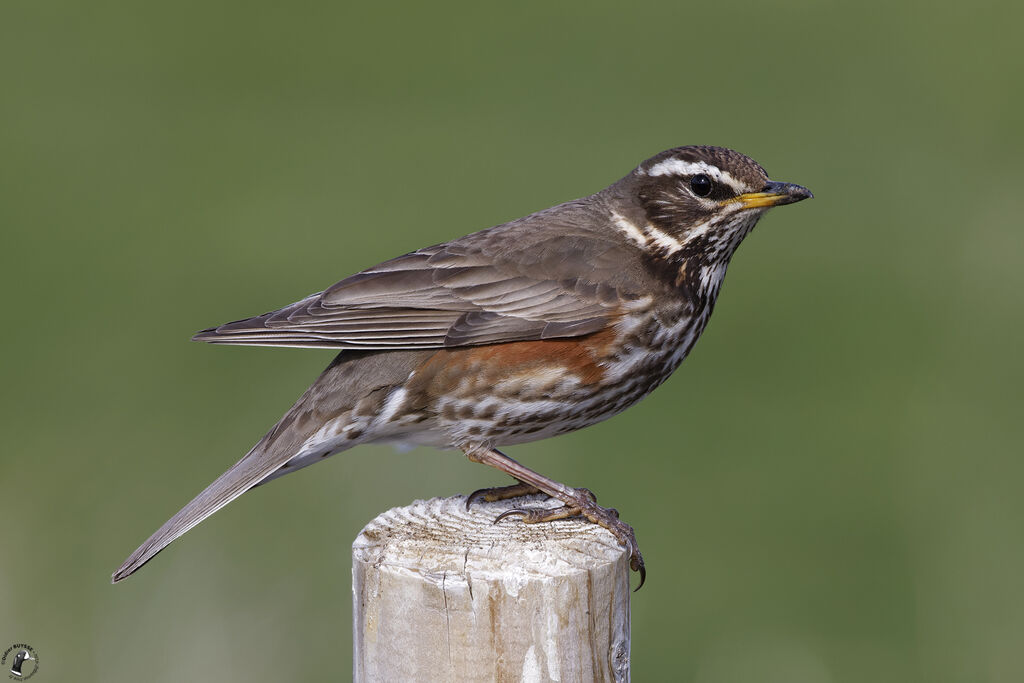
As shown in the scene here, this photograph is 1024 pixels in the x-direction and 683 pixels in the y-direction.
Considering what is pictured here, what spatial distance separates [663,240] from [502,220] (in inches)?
237

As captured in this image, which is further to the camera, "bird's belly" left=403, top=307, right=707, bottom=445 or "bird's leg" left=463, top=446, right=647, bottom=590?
"bird's belly" left=403, top=307, right=707, bottom=445

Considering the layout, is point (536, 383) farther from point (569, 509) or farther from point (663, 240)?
point (663, 240)

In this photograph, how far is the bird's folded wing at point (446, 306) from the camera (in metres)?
6.77

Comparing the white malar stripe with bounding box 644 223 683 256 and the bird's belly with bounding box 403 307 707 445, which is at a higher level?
the white malar stripe with bounding box 644 223 683 256

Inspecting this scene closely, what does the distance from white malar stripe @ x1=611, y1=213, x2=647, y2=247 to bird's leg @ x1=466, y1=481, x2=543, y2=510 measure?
4.33 feet

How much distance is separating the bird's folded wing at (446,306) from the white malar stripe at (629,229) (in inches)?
10.5

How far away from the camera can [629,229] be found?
296 inches

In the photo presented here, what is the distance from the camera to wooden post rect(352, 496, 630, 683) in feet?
17.0

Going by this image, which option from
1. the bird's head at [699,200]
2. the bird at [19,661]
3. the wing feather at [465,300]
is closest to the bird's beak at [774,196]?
the bird's head at [699,200]

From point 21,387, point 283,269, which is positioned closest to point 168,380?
point 21,387

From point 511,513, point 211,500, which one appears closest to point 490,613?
point 511,513

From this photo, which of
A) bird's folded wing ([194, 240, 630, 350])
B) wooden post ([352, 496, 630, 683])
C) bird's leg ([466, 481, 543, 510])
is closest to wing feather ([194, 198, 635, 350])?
bird's folded wing ([194, 240, 630, 350])

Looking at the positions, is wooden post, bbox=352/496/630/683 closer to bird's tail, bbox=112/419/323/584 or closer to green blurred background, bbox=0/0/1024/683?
bird's tail, bbox=112/419/323/584

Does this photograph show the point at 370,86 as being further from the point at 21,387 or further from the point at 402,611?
the point at 402,611
